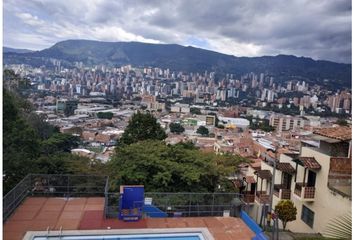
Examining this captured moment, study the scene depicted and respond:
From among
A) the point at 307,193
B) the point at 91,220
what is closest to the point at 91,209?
the point at 91,220

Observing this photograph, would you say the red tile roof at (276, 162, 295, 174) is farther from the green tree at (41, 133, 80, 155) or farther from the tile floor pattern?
the green tree at (41, 133, 80, 155)

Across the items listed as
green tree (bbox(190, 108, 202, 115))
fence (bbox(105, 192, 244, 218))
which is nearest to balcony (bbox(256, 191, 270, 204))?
fence (bbox(105, 192, 244, 218))

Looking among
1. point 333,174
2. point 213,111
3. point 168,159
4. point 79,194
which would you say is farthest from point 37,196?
point 213,111

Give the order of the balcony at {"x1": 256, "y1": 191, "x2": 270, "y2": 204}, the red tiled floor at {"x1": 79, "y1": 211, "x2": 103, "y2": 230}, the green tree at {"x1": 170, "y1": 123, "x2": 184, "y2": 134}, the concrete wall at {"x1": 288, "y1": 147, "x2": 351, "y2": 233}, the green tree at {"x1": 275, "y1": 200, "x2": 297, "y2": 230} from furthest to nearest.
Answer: the green tree at {"x1": 170, "y1": 123, "x2": 184, "y2": 134}
the balcony at {"x1": 256, "y1": 191, "x2": 270, "y2": 204}
the green tree at {"x1": 275, "y1": 200, "x2": 297, "y2": 230}
the concrete wall at {"x1": 288, "y1": 147, "x2": 351, "y2": 233}
the red tiled floor at {"x1": 79, "y1": 211, "x2": 103, "y2": 230}

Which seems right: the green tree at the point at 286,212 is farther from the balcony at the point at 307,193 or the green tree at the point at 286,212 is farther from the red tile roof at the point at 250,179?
the red tile roof at the point at 250,179

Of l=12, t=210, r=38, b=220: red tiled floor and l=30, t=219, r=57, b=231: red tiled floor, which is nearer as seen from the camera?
l=30, t=219, r=57, b=231: red tiled floor

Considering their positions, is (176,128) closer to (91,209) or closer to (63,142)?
(63,142)

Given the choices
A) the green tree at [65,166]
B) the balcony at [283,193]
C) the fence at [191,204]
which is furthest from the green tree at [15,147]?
the balcony at [283,193]
